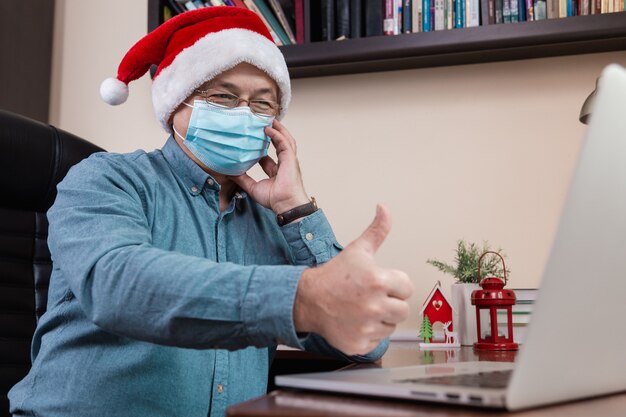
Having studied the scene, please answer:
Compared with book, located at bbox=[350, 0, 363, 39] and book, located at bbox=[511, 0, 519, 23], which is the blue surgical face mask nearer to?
book, located at bbox=[350, 0, 363, 39]

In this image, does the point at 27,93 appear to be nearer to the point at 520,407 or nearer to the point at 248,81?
the point at 248,81

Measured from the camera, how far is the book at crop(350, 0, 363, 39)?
1714 mm

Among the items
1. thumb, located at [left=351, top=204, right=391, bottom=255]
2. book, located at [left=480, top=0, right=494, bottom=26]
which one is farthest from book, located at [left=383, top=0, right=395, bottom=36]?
thumb, located at [left=351, top=204, right=391, bottom=255]

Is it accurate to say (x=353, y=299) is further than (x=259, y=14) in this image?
No

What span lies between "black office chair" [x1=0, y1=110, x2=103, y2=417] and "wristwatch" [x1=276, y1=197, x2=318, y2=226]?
47 cm

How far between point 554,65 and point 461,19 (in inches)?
11.4

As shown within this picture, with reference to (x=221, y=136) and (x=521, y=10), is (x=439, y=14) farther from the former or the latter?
(x=221, y=136)

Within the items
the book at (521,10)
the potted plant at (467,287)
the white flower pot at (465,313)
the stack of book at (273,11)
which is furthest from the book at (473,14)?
the white flower pot at (465,313)

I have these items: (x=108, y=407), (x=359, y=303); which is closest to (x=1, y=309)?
(x=108, y=407)

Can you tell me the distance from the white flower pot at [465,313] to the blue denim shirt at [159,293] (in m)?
0.37

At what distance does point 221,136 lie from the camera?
46.0 inches

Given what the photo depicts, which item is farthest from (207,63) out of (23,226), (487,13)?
(487,13)

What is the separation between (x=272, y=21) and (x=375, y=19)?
0.96 feet

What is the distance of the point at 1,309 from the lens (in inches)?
47.1
